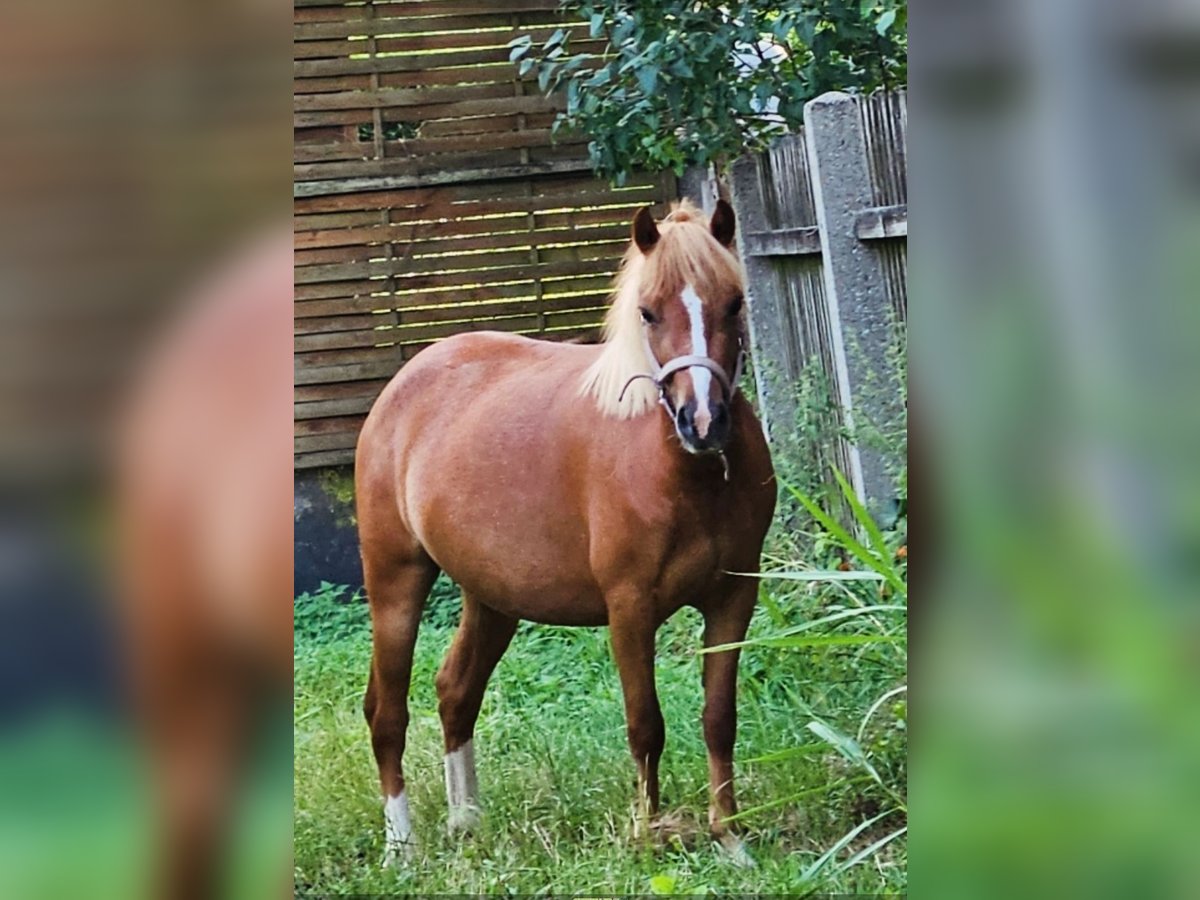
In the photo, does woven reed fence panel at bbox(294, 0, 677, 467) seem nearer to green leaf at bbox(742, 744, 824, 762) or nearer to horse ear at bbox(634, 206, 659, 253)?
horse ear at bbox(634, 206, 659, 253)

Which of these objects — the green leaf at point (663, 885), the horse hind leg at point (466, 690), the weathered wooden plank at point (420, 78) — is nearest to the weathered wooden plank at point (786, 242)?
the weathered wooden plank at point (420, 78)

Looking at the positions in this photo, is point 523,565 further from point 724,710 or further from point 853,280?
point 853,280

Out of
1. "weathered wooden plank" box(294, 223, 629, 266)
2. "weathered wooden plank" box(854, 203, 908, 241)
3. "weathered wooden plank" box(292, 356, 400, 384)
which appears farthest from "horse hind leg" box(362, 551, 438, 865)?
"weathered wooden plank" box(854, 203, 908, 241)

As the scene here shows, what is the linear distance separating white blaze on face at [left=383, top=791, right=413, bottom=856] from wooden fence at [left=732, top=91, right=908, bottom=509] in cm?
96

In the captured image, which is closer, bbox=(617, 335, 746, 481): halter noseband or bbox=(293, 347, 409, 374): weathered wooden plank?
bbox=(617, 335, 746, 481): halter noseband

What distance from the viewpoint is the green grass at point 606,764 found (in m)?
1.96

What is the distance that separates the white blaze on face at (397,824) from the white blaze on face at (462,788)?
0.25ft

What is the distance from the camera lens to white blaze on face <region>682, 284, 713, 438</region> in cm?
190

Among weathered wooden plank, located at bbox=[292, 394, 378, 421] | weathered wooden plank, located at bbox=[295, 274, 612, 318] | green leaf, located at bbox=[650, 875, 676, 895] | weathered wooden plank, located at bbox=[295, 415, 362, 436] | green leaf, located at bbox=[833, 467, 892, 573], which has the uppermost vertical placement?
weathered wooden plank, located at bbox=[295, 274, 612, 318]

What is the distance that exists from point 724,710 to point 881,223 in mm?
887
